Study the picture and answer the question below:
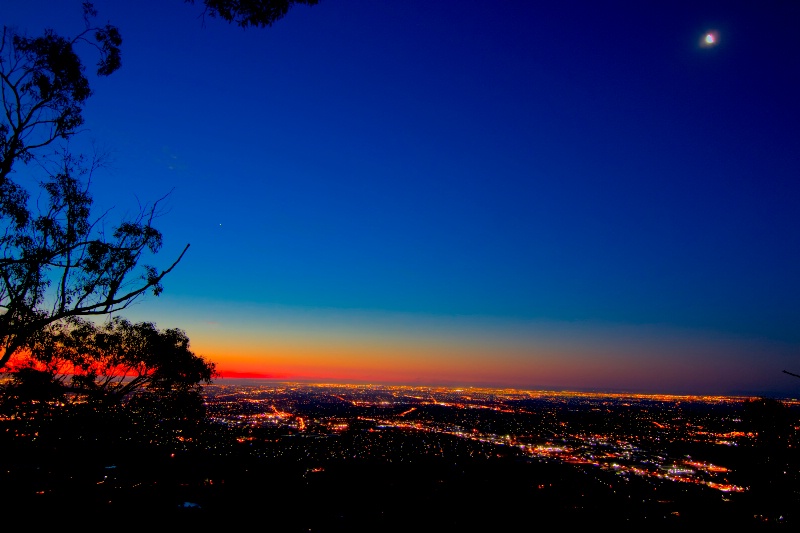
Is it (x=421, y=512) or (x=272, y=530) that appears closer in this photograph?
(x=272, y=530)

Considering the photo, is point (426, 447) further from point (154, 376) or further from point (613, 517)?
point (154, 376)

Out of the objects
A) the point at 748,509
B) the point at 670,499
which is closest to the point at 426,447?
the point at 670,499

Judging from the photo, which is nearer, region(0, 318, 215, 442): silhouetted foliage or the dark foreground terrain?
region(0, 318, 215, 442): silhouetted foliage

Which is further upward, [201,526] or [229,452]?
[201,526]

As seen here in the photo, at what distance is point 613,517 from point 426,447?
175ft

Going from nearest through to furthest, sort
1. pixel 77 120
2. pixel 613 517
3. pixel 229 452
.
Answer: pixel 77 120
pixel 613 517
pixel 229 452

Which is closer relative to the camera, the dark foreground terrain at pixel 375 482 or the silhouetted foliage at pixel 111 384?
the silhouetted foliage at pixel 111 384

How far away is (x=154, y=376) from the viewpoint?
22141 millimetres

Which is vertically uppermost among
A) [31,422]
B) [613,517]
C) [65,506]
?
[31,422]

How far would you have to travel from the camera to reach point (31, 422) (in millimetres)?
15836

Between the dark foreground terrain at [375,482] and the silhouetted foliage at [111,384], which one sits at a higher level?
the silhouetted foliage at [111,384]

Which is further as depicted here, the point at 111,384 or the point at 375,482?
the point at 375,482

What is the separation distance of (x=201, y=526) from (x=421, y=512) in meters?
23.0

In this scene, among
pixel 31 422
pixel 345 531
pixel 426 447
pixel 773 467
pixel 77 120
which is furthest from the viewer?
pixel 426 447
